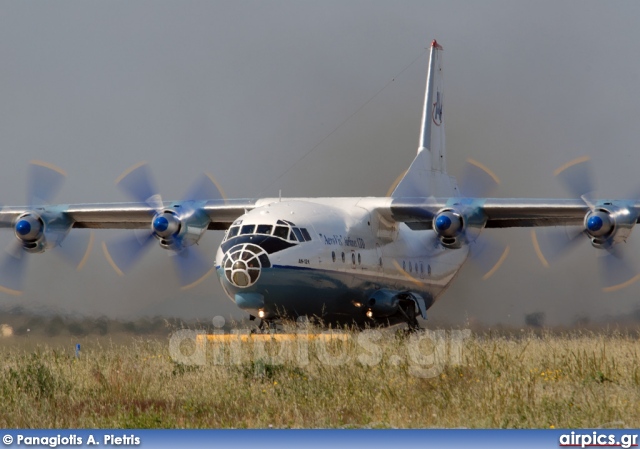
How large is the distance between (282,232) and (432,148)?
11688 millimetres

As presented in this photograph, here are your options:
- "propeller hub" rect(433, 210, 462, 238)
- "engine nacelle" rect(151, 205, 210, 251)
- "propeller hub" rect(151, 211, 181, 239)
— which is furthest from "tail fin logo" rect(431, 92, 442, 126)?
"propeller hub" rect(151, 211, 181, 239)

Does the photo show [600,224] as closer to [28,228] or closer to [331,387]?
[331,387]

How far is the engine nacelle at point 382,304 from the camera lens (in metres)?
23.7

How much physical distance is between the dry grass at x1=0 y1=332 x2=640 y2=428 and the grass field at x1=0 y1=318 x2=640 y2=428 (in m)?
0.02

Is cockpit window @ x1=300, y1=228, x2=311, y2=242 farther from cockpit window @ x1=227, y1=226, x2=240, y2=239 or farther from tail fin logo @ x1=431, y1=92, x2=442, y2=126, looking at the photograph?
tail fin logo @ x1=431, y1=92, x2=442, y2=126

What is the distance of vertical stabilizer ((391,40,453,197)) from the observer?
94.3 ft

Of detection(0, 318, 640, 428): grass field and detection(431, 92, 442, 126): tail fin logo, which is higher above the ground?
detection(431, 92, 442, 126): tail fin logo

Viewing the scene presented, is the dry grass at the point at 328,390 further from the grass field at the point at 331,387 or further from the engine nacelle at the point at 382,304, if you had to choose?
the engine nacelle at the point at 382,304

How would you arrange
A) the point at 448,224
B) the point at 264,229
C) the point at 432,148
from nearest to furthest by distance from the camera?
the point at 264,229, the point at 448,224, the point at 432,148

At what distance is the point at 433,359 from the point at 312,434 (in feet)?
22.0

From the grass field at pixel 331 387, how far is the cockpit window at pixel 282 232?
340cm

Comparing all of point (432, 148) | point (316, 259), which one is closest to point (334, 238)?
point (316, 259)

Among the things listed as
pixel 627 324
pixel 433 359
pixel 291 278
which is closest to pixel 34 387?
pixel 433 359

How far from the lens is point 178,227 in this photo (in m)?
24.4
